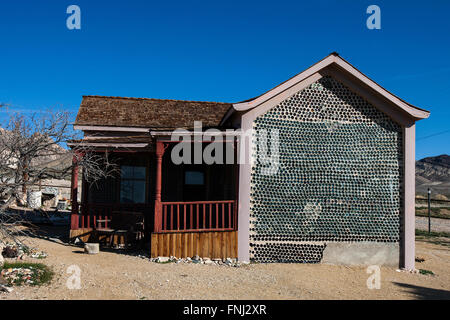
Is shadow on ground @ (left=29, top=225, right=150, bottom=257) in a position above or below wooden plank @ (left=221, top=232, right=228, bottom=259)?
below

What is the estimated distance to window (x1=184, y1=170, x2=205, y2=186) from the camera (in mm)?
12656

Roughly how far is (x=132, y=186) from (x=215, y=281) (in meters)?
5.89

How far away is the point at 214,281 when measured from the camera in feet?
24.5

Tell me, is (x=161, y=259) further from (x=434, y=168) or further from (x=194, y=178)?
(x=434, y=168)

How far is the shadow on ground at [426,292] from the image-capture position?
7.19 meters

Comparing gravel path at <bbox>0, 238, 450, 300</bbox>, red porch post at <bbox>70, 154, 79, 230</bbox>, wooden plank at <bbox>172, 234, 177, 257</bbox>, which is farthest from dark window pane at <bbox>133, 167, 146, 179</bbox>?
wooden plank at <bbox>172, 234, 177, 257</bbox>

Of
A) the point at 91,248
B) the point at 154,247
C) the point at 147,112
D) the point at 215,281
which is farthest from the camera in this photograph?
Answer: the point at 147,112

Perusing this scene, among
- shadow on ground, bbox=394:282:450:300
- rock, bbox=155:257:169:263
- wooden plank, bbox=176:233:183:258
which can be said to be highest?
wooden plank, bbox=176:233:183:258

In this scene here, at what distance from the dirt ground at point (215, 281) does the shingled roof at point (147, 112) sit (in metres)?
4.73

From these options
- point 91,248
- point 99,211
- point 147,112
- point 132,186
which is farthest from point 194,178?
point 91,248

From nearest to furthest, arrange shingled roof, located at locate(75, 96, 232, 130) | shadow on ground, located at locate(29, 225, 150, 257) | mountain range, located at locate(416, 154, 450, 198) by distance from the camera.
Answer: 1. shadow on ground, located at locate(29, 225, 150, 257)
2. shingled roof, located at locate(75, 96, 232, 130)
3. mountain range, located at locate(416, 154, 450, 198)

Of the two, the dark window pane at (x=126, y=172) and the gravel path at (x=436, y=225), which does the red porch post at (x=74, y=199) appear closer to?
the dark window pane at (x=126, y=172)

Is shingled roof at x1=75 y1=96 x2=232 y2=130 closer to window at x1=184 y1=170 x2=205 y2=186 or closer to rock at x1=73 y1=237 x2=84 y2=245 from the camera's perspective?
window at x1=184 y1=170 x2=205 y2=186

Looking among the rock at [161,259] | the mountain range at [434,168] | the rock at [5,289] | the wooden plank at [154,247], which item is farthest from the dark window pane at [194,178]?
the mountain range at [434,168]
